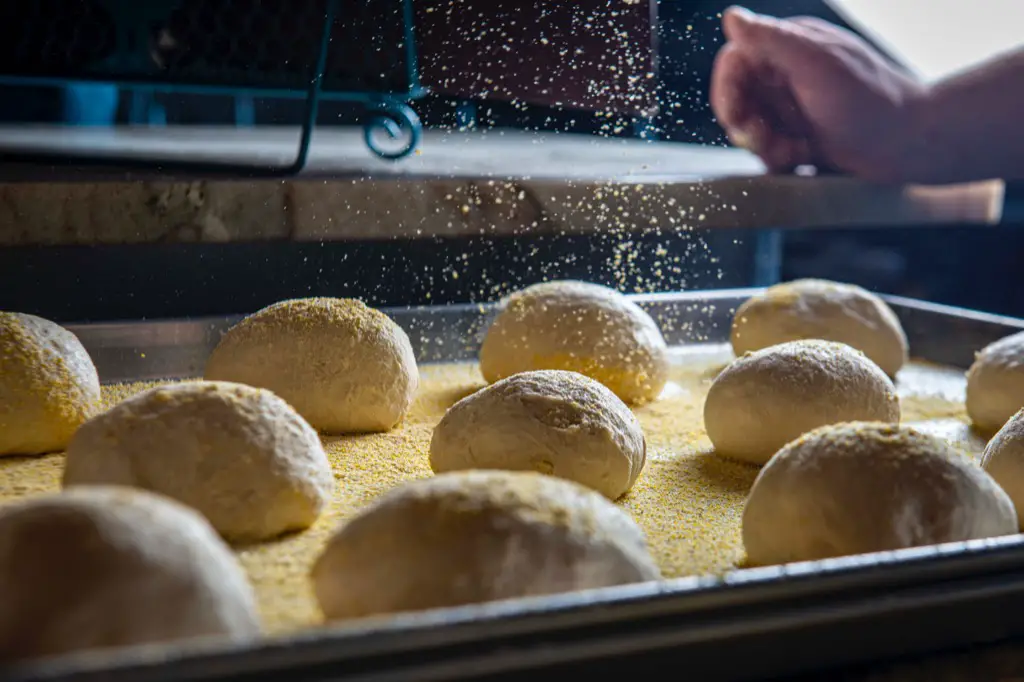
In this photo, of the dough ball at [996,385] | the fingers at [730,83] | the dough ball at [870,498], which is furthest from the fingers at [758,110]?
the dough ball at [870,498]

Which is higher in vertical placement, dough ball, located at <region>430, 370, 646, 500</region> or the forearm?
the forearm

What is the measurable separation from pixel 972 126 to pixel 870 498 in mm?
1643

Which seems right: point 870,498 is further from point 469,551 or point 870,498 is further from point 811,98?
point 811,98

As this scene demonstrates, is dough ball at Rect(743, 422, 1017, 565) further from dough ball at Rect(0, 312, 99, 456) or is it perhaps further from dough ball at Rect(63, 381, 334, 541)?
dough ball at Rect(0, 312, 99, 456)

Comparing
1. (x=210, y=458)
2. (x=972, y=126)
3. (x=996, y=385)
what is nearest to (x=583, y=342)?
(x=996, y=385)

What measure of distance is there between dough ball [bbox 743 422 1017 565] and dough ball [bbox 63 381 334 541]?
43 cm

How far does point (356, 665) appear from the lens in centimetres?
48

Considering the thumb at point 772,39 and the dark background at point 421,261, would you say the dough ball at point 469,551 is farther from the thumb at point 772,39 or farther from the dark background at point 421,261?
the thumb at point 772,39

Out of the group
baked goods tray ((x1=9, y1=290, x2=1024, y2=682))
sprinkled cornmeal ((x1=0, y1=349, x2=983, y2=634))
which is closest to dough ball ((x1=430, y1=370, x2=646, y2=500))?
sprinkled cornmeal ((x1=0, y1=349, x2=983, y2=634))

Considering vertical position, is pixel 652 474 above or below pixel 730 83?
below

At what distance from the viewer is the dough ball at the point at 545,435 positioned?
1.07 meters

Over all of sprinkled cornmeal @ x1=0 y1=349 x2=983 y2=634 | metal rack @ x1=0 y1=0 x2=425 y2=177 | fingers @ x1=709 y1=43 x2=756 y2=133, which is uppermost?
metal rack @ x1=0 y1=0 x2=425 y2=177

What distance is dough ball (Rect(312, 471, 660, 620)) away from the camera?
65cm

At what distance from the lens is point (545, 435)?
1.08 metres
